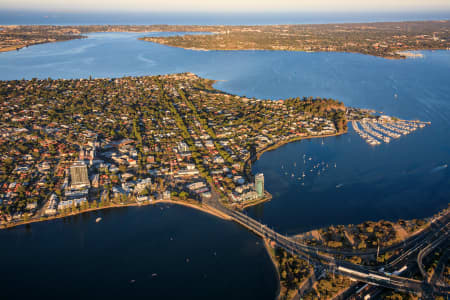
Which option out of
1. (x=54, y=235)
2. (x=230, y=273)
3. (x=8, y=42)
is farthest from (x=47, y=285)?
(x=8, y=42)

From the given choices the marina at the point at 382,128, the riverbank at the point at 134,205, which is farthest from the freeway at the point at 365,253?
the marina at the point at 382,128

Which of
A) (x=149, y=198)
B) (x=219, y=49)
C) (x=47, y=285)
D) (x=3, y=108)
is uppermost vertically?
(x=219, y=49)

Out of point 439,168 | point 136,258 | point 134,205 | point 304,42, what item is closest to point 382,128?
point 439,168

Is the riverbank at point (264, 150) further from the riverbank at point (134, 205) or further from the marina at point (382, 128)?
the riverbank at point (134, 205)

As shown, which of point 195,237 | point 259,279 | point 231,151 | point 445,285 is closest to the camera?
point 445,285

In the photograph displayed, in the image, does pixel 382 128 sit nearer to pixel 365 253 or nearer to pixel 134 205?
pixel 365 253

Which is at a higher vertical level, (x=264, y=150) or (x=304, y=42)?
(x=304, y=42)

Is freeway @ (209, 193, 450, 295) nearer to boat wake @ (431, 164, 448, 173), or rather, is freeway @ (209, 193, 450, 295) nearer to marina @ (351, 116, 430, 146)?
boat wake @ (431, 164, 448, 173)

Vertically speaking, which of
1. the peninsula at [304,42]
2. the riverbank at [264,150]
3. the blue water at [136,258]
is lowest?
the blue water at [136,258]

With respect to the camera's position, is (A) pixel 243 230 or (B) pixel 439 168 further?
(B) pixel 439 168

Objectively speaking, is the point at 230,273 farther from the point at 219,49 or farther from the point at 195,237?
the point at 219,49

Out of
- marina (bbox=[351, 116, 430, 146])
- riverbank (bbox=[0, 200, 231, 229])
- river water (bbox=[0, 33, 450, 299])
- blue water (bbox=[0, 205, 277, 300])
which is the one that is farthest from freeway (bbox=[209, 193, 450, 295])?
marina (bbox=[351, 116, 430, 146])
